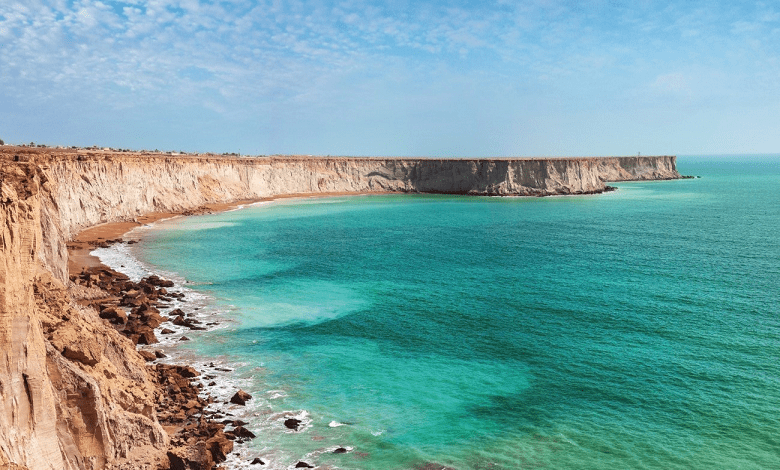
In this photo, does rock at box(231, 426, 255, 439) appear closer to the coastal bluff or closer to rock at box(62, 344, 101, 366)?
the coastal bluff

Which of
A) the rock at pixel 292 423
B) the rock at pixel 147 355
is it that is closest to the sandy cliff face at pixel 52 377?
the rock at pixel 292 423

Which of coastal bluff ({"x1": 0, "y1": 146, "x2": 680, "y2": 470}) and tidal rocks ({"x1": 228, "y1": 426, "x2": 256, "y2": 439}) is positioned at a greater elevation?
coastal bluff ({"x1": 0, "y1": 146, "x2": 680, "y2": 470})

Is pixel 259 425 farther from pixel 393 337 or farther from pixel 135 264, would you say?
pixel 135 264

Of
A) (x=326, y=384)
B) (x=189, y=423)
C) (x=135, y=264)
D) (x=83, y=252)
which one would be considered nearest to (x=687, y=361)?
(x=326, y=384)

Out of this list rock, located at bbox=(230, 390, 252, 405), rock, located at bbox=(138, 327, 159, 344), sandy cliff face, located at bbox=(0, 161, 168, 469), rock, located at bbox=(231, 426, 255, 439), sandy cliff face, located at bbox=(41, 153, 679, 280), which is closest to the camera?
sandy cliff face, located at bbox=(0, 161, 168, 469)

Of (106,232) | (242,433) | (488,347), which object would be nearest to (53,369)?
(242,433)

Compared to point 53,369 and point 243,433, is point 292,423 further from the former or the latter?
point 53,369

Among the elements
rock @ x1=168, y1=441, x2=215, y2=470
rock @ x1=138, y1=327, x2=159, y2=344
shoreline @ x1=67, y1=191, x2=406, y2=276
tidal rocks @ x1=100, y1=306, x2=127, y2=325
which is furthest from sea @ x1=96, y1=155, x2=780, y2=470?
tidal rocks @ x1=100, y1=306, x2=127, y2=325

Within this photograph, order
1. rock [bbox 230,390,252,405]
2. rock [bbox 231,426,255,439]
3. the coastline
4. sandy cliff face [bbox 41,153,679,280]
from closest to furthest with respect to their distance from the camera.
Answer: the coastline
rock [bbox 231,426,255,439]
rock [bbox 230,390,252,405]
sandy cliff face [bbox 41,153,679,280]
